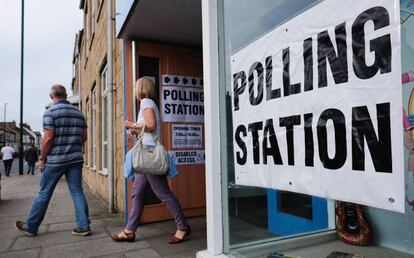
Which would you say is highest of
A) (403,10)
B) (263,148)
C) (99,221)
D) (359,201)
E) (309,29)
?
(403,10)

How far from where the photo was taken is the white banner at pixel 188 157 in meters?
4.74

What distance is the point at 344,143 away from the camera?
151 centimetres

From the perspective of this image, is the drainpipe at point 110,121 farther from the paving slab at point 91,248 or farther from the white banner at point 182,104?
the paving slab at point 91,248

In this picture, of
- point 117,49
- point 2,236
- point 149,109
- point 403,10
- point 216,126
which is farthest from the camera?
point 117,49

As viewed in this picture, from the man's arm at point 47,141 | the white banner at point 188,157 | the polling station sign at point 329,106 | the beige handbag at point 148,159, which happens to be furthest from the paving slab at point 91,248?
the polling station sign at point 329,106

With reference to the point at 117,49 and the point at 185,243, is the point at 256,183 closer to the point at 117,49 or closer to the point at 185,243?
the point at 185,243

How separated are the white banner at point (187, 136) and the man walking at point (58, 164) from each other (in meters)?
1.30

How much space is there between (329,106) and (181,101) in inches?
133

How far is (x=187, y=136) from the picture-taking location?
15.9 feet

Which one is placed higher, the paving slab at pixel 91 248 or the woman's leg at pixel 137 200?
the woman's leg at pixel 137 200

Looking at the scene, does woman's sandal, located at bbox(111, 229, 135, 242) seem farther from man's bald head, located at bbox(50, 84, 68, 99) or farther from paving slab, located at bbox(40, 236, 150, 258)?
man's bald head, located at bbox(50, 84, 68, 99)

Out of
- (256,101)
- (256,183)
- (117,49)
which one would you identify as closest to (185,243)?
(256,183)

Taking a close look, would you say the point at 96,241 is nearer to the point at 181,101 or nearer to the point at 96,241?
the point at 96,241

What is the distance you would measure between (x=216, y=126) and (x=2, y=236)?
10.5ft
